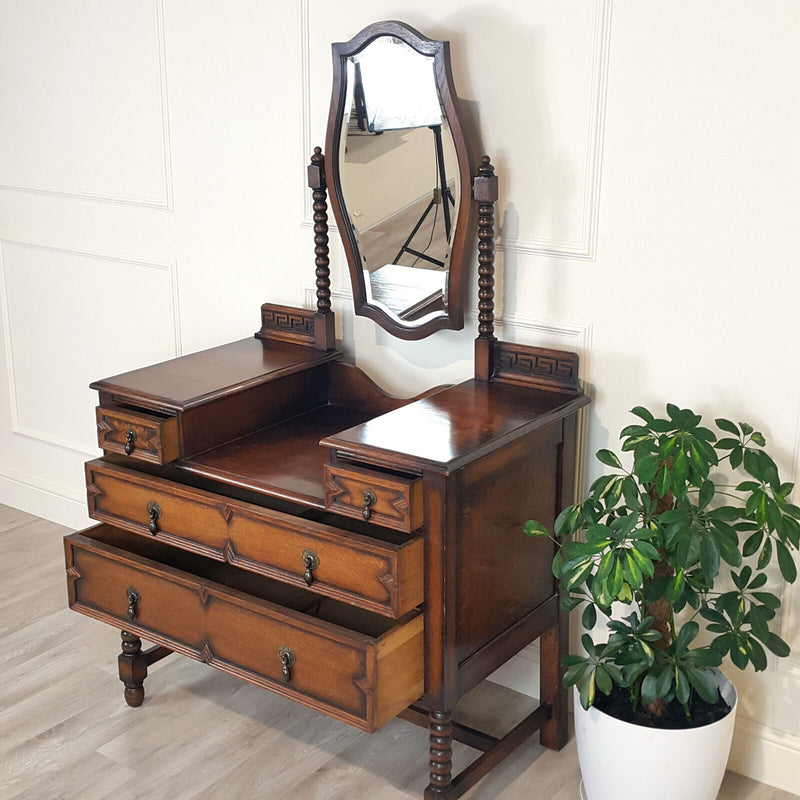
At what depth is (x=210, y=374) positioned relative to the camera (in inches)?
94.9

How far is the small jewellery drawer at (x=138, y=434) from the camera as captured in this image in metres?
2.22

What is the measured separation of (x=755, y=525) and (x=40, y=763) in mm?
1590

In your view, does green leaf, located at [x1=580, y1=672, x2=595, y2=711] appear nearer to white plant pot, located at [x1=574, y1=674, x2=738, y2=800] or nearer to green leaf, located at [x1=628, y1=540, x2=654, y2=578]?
white plant pot, located at [x1=574, y1=674, x2=738, y2=800]

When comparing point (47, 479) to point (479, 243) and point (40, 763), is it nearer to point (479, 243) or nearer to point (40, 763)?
point (40, 763)

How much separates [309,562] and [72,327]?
1.62m

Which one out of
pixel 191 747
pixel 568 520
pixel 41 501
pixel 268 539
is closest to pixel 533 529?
pixel 568 520

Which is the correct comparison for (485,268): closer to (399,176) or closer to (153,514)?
(399,176)

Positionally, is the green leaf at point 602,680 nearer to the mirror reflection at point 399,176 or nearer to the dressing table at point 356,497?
the dressing table at point 356,497

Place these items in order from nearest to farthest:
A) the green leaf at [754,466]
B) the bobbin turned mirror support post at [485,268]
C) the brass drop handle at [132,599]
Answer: the green leaf at [754,466] → the bobbin turned mirror support post at [485,268] → the brass drop handle at [132,599]

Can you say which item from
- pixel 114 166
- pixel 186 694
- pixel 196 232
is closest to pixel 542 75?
pixel 196 232

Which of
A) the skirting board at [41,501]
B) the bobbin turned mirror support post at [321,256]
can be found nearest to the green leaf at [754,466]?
the bobbin turned mirror support post at [321,256]

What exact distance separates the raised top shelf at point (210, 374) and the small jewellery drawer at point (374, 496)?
0.43m

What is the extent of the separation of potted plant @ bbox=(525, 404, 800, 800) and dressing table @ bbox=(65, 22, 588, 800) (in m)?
0.17

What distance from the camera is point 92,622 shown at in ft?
9.71
